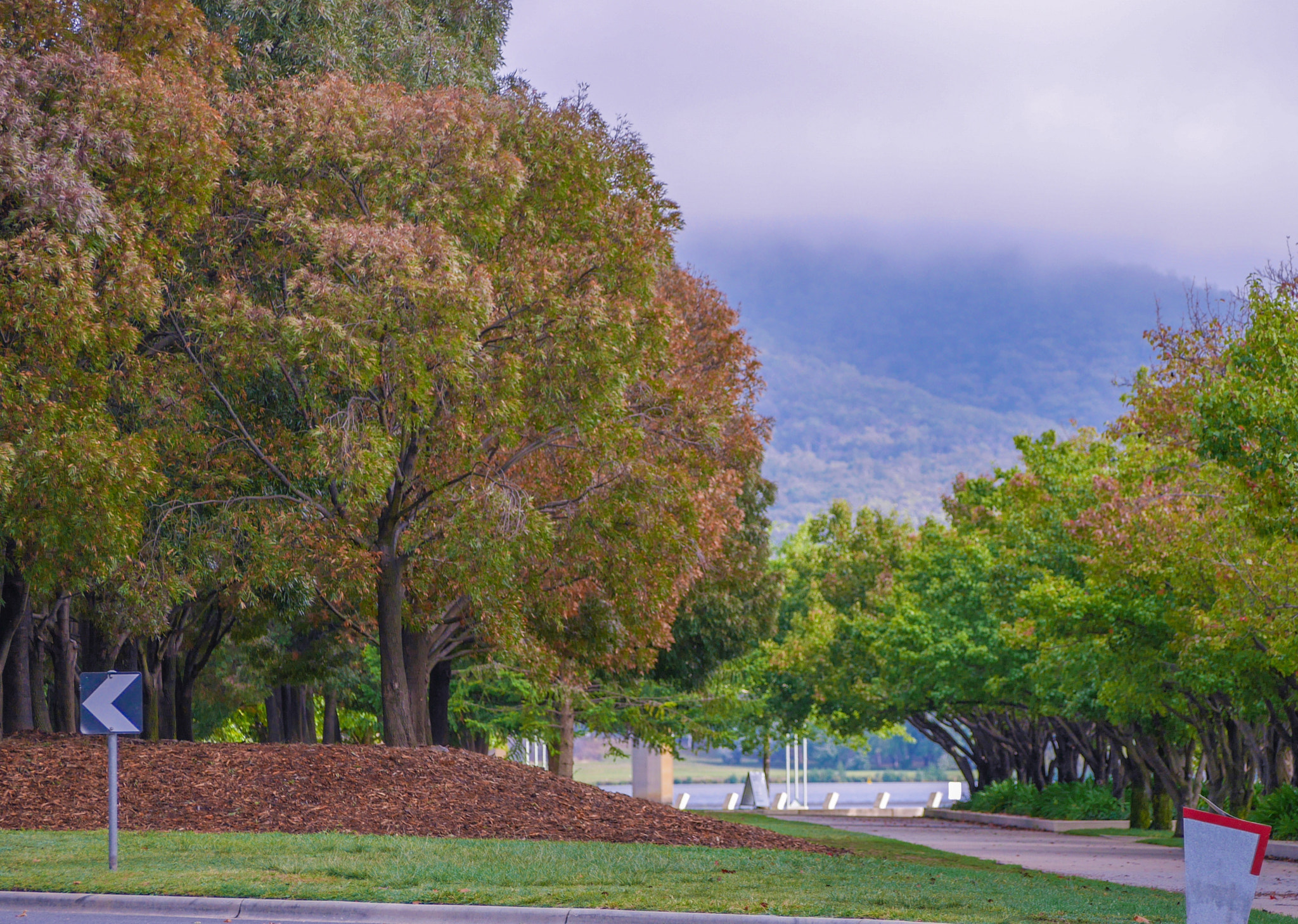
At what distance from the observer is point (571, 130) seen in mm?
19953

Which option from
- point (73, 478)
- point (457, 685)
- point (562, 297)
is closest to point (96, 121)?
point (73, 478)

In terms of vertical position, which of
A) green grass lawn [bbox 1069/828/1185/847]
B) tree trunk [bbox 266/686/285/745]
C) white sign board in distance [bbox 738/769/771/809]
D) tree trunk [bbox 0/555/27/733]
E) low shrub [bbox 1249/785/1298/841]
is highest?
tree trunk [bbox 0/555/27/733]

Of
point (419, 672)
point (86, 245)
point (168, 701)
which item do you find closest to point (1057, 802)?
point (419, 672)

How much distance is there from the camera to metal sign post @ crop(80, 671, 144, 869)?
38.8ft

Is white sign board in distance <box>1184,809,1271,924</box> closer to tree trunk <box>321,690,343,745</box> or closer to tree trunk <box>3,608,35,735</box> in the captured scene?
tree trunk <box>3,608,35,735</box>

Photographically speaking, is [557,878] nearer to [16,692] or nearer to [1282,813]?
[16,692]

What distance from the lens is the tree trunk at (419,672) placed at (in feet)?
76.1

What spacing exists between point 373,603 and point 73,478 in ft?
25.1

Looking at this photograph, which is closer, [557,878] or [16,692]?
[557,878]

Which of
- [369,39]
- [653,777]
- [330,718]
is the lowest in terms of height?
[653,777]

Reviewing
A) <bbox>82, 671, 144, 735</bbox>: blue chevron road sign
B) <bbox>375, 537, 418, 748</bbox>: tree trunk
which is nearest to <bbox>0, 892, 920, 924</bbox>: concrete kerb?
<bbox>82, 671, 144, 735</bbox>: blue chevron road sign

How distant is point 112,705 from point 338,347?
251 inches

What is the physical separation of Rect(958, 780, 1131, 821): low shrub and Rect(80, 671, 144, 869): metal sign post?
2934 centimetres

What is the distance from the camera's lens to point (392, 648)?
66.5 ft
